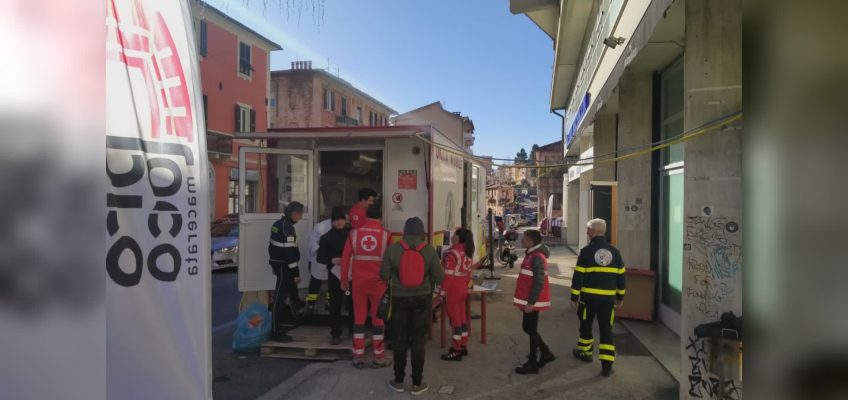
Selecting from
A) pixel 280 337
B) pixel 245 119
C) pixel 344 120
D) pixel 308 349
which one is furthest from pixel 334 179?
pixel 344 120

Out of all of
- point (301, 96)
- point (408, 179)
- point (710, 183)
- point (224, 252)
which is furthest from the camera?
point (301, 96)

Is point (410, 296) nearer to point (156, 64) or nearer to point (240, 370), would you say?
point (240, 370)

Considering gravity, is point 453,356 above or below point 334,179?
below

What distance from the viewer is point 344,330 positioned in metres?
6.52

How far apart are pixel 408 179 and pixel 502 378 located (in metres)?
3.00

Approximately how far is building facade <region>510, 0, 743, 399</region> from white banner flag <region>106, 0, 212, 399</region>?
3.96 metres

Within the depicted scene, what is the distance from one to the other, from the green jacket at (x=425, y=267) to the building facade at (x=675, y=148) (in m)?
2.34

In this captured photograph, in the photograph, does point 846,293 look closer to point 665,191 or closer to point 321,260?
point 321,260

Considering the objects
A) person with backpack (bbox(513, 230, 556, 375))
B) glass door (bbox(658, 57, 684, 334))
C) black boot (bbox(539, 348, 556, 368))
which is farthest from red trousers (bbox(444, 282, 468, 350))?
glass door (bbox(658, 57, 684, 334))

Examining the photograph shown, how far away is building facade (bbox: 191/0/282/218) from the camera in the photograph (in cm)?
2322

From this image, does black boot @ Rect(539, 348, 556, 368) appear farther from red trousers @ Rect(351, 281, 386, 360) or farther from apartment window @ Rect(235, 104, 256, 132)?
apartment window @ Rect(235, 104, 256, 132)

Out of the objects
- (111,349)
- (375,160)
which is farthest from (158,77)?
(375,160)

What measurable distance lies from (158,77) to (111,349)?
1086 millimetres

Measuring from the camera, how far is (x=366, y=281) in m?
5.64
